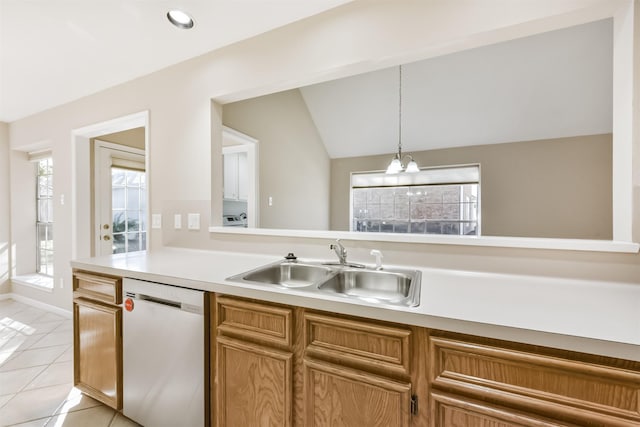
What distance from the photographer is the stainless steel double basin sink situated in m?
1.32

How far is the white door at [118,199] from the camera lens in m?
3.01

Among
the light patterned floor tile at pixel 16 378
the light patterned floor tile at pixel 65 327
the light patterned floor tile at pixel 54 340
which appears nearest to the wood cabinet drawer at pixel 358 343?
the light patterned floor tile at pixel 16 378

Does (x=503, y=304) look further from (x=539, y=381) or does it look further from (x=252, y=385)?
(x=252, y=385)

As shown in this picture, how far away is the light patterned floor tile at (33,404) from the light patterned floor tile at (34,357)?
1.49ft

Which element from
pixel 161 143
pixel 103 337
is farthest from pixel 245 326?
pixel 161 143

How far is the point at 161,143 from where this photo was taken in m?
2.17

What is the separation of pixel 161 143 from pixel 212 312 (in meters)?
1.61

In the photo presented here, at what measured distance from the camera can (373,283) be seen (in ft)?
4.68

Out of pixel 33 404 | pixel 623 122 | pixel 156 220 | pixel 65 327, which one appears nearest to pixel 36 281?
pixel 65 327

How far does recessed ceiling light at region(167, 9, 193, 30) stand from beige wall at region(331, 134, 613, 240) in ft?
13.6

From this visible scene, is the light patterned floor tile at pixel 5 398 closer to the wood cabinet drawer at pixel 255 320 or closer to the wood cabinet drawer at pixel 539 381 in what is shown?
the wood cabinet drawer at pixel 255 320

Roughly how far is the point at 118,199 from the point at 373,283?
340 cm

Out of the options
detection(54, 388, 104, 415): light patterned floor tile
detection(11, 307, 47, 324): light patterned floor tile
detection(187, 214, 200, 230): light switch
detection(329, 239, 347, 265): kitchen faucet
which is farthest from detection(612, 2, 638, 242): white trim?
detection(11, 307, 47, 324): light patterned floor tile

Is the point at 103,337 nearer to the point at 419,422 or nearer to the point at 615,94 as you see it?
the point at 419,422
